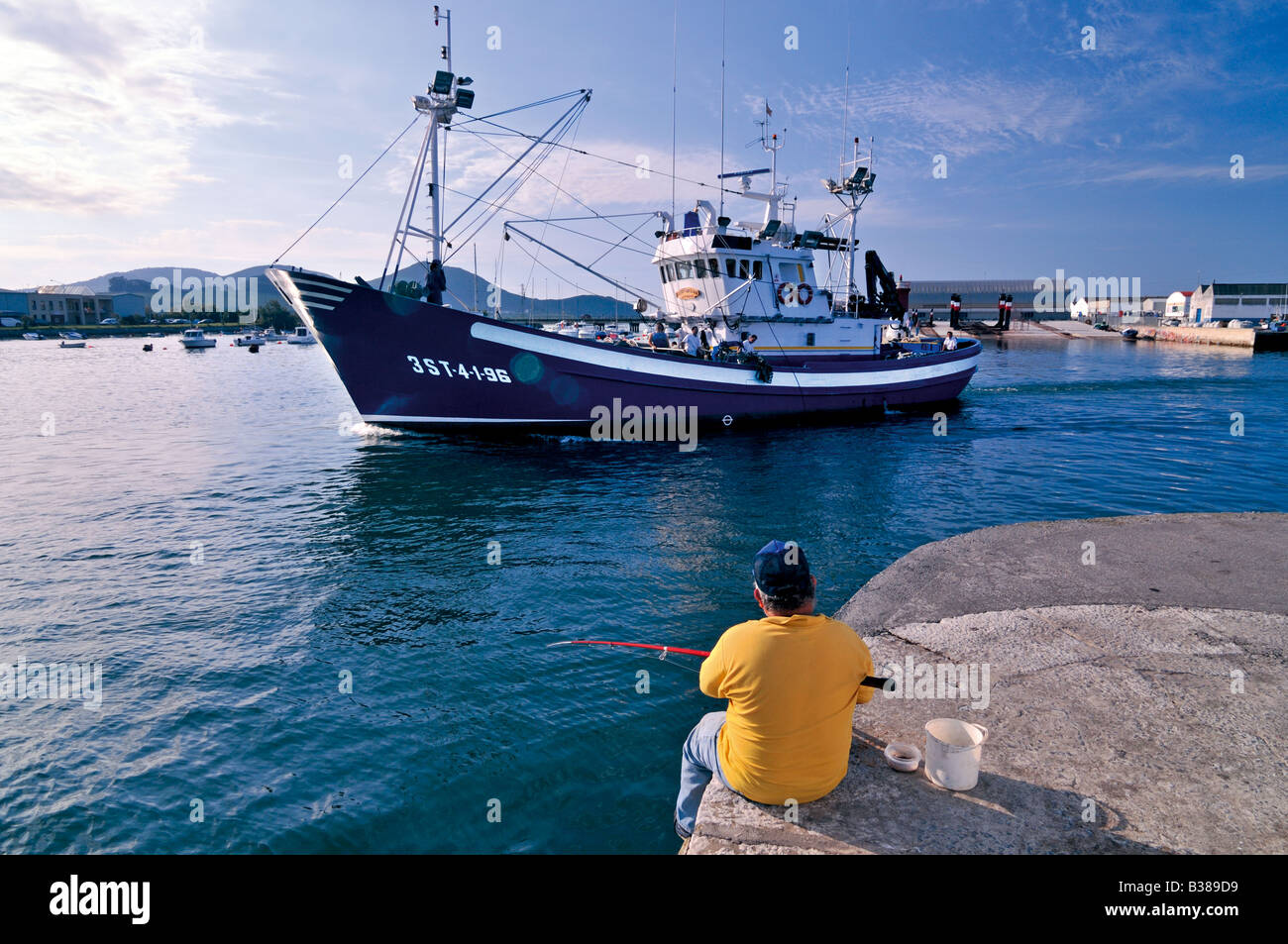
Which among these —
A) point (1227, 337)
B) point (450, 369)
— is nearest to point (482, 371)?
point (450, 369)

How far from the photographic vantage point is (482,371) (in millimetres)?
18594

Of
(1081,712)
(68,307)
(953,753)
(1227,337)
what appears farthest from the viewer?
(68,307)

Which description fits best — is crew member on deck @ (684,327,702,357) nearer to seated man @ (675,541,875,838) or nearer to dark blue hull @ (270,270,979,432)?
dark blue hull @ (270,270,979,432)

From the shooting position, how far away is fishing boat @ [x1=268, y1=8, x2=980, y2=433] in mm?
18031

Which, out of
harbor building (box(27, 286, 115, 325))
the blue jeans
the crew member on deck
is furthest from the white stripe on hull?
harbor building (box(27, 286, 115, 325))

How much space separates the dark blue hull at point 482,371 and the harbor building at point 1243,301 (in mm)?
115424

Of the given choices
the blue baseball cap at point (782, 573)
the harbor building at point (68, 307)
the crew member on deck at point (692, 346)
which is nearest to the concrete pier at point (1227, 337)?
the crew member on deck at point (692, 346)

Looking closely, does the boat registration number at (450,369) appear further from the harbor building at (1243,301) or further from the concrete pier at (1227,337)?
the harbor building at (1243,301)

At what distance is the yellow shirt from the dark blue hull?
16130 mm

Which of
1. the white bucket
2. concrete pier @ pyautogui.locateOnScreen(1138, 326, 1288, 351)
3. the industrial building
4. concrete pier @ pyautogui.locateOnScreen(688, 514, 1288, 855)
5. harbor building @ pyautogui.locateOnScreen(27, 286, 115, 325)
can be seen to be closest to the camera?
concrete pier @ pyautogui.locateOnScreen(688, 514, 1288, 855)

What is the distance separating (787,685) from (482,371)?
54.8ft

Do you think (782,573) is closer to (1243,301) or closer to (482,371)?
(482,371)

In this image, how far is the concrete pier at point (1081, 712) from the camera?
10.8 ft
